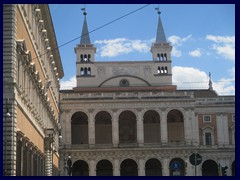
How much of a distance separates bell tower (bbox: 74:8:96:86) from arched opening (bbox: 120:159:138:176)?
49.2ft

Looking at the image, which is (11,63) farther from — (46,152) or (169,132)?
(169,132)

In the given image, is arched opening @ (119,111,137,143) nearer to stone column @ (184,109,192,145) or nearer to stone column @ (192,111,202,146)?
stone column @ (184,109,192,145)

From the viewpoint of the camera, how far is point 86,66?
7250cm

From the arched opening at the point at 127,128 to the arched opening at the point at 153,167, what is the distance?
419cm

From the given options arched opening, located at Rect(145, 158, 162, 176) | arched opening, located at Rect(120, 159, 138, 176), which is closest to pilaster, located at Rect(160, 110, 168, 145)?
arched opening, located at Rect(145, 158, 162, 176)

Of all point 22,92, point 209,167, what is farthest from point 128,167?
point 22,92

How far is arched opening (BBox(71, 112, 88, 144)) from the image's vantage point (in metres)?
62.7

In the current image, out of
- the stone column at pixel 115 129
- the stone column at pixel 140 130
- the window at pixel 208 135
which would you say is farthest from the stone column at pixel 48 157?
the window at pixel 208 135

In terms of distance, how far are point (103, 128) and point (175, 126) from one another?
8.66 meters

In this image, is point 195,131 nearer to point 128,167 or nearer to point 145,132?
point 145,132

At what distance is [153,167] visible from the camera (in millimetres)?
60844

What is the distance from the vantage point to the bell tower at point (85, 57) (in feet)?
236
